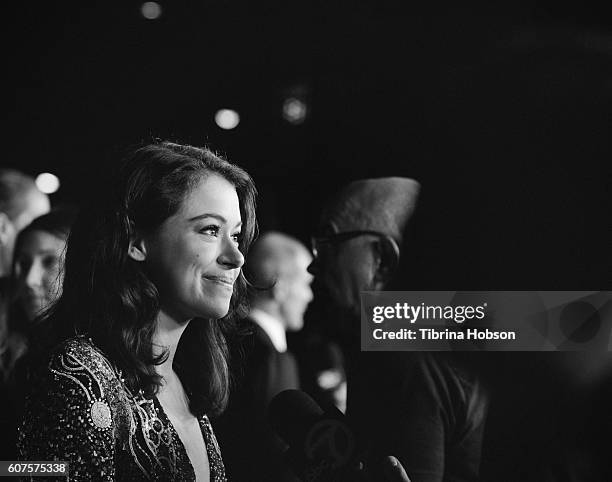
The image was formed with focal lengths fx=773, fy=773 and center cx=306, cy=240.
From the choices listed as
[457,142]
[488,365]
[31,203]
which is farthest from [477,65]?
[31,203]

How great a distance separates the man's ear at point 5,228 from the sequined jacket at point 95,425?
0.56 meters

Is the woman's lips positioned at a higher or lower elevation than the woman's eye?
lower

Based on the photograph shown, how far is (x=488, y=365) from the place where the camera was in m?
1.62

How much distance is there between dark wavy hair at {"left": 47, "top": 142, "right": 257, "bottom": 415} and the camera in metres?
1.36

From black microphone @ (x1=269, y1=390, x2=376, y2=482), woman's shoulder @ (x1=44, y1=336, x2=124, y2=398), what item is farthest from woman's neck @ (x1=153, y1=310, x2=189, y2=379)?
black microphone @ (x1=269, y1=390, x2=376, y2=482)

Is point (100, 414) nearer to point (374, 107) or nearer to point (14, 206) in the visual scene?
point (14, 206)

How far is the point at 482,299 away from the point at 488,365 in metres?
0.14

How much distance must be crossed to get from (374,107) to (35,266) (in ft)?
2.74

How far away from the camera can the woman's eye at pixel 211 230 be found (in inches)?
57.0

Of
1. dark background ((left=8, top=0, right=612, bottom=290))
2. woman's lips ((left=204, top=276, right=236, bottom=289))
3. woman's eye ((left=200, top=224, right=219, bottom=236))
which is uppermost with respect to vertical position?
dark background ((left=8, top=0, right=612, bottom=290))

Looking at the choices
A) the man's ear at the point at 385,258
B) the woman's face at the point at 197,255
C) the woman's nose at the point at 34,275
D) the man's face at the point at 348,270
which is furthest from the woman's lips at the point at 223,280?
the woman's nose at the point at 34,275

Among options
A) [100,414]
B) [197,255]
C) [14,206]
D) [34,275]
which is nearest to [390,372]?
[197,255]

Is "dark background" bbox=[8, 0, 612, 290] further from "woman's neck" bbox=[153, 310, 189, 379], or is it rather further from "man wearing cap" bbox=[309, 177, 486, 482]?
"woman's neck" bbox=[153, 310, 189, 379]

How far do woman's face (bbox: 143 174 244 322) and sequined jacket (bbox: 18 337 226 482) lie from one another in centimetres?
18
